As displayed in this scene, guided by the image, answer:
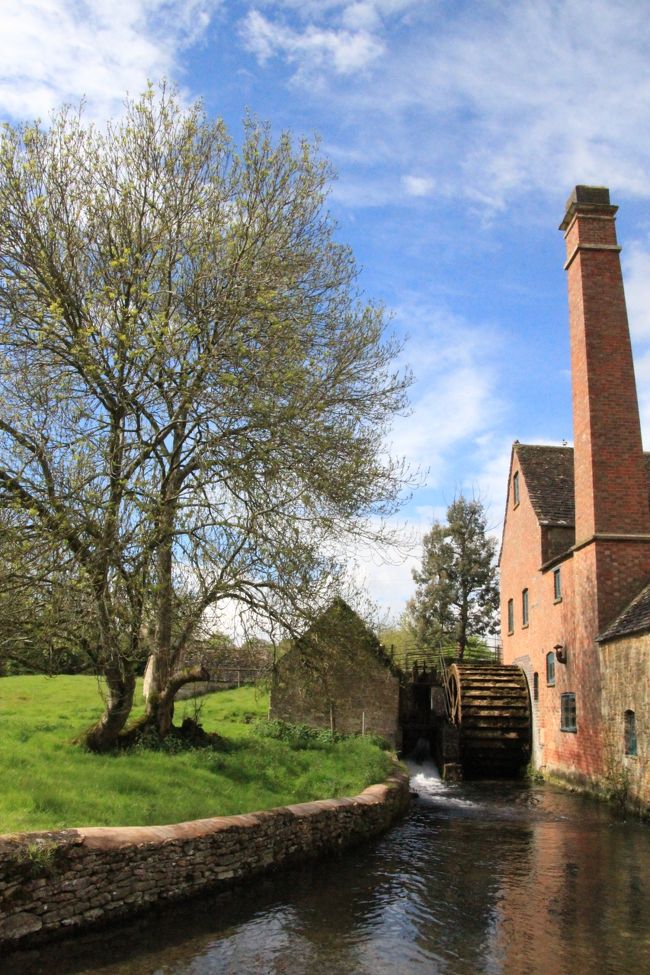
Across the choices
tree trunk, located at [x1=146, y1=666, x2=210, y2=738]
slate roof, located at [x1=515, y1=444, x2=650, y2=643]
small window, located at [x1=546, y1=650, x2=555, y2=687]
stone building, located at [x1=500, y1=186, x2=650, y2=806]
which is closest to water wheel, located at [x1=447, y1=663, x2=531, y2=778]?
stone building, located at [x1=500, y1=186, x2=650, y2=806]

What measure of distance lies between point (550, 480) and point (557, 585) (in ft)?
15.0

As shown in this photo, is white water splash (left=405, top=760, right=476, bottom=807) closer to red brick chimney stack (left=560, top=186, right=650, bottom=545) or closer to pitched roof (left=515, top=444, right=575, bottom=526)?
red brick chimney stack (left=560, top=186, right=650, bottom=545)

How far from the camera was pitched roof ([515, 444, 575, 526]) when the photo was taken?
21.8m

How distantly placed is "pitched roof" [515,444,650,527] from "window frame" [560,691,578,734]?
5.13 m

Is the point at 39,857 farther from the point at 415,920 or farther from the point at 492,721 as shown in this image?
the point at 492,721

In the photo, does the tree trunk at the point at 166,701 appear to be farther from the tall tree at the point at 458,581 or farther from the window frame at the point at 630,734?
the tall tree at the point at 458,581

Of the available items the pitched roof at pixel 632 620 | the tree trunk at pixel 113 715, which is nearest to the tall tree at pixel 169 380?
the tree trunk at pixel 113 715

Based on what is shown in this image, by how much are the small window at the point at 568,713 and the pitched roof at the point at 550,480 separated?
5162 mm

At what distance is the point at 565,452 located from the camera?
82.1 feet

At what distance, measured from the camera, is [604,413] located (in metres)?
17.3

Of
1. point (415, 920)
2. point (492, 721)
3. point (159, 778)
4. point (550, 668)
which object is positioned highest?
point (550, 668)

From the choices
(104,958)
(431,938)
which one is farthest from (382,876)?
(104,958)

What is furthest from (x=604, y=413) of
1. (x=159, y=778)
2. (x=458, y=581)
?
(x=458, y=581)

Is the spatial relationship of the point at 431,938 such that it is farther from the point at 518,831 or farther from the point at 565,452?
the point at 565,452
